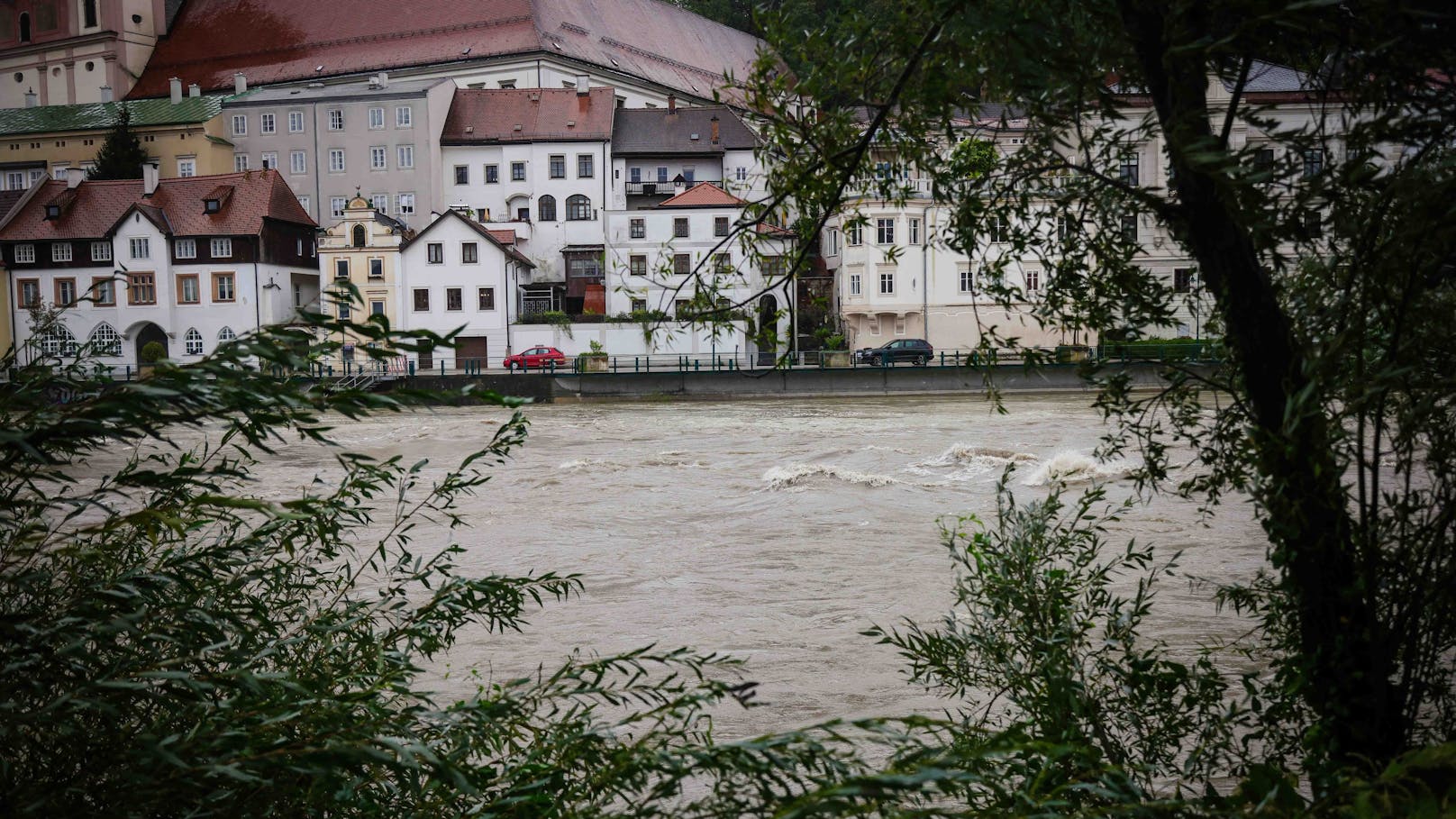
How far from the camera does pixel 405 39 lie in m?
73.4

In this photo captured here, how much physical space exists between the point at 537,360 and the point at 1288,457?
45.6m

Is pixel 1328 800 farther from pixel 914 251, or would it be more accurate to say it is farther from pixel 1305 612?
pixel 914 251

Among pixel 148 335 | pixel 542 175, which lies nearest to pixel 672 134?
pixel 542 175

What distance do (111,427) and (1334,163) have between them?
8.15 feet

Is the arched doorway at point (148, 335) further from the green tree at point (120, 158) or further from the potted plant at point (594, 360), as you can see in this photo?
the potted plant at point (594, 360)

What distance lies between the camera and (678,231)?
50875mm

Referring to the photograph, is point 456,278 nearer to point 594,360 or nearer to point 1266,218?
point 594,360

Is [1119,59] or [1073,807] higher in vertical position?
[1119,59]

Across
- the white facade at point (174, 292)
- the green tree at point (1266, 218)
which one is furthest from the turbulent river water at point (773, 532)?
the white facade at point (174, 292)

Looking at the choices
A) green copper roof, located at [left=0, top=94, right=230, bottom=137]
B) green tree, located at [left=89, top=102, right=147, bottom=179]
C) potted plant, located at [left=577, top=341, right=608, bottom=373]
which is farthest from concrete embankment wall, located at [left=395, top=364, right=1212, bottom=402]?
green copper roof, located at [left=0, top=94, right=230, bottom=137]

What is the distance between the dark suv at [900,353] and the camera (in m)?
45.4

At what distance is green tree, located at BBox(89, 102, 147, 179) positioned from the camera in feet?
200

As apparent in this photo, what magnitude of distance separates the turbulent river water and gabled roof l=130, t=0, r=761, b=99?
43.4 meters

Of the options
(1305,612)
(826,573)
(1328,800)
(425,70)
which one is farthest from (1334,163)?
(425,70)
